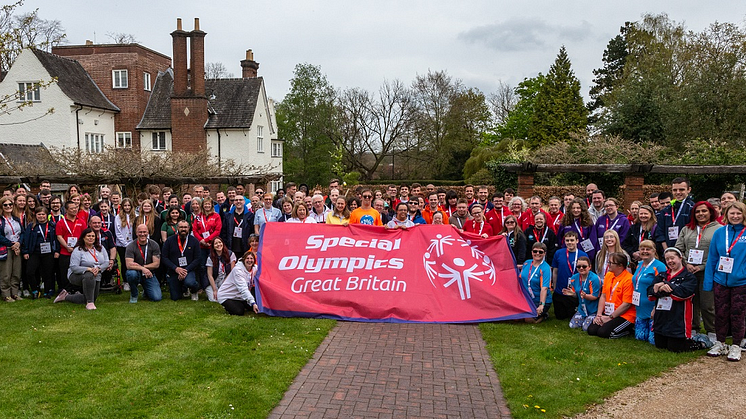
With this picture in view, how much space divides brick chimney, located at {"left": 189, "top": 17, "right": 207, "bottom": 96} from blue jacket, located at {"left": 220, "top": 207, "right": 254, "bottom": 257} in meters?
26.1

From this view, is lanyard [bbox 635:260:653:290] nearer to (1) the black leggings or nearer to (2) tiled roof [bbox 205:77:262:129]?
(1) the black leggings

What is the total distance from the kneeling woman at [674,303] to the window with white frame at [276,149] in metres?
40.7

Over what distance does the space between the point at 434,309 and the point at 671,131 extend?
28546mm

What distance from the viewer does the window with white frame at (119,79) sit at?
39.0 m

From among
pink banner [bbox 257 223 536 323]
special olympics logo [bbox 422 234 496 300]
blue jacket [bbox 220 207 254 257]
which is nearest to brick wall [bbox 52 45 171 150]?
blue jacket [bbox 220 207 254 257]

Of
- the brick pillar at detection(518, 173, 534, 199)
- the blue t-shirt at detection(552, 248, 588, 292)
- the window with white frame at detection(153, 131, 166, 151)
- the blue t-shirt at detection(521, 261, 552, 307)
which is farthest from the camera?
the window with white frame at detection(153, 131, 166, 151)

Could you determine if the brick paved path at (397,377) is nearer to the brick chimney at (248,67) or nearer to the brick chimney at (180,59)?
the brick chimney at (180,59)

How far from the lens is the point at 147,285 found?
1036 centimetres

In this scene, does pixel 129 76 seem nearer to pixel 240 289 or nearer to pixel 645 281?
pixel 240 289

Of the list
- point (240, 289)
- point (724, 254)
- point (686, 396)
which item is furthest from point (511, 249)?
point (240, 289)

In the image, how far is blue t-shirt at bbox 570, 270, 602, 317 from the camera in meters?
8.41

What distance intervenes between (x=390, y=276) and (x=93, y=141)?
35.1 metres

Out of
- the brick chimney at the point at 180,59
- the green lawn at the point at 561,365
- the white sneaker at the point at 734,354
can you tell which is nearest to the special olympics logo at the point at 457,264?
the green lawn at the point at 561,365

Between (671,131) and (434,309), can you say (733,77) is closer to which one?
(671,131)
